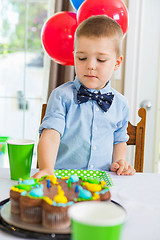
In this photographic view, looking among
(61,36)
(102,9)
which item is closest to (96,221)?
(102,9)

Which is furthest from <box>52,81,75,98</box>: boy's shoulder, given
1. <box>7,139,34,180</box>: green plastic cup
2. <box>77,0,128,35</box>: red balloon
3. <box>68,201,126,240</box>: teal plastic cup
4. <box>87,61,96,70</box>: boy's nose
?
<box>68,201,126,240</box>: teal plastic cup

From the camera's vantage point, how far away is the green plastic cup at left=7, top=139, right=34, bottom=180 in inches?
38.7

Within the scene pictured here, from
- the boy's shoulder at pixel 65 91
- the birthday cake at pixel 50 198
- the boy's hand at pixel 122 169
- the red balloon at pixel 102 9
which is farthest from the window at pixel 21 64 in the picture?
the birthday cake at pixel 50 198

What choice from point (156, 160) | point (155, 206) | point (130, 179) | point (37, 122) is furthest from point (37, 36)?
point (155, 206)

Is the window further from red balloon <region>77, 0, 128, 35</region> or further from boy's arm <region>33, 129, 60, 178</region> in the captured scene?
boy's arm <region>33, 129, 60, 178</region>

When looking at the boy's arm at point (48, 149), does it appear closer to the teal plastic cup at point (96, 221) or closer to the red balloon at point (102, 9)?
the teal plastic cup at point (96, 221)

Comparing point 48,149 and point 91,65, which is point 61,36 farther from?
point 48,149

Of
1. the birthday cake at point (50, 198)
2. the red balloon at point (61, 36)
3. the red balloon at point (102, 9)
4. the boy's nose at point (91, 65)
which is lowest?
the birthday cake at point (50, 198)

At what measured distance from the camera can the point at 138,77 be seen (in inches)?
99.3

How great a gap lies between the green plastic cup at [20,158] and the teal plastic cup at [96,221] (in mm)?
564

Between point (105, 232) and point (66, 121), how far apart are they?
2.79ft

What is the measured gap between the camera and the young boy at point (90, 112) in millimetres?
1148

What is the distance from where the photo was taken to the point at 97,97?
126 centimetres

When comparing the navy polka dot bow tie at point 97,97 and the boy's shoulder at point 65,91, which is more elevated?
the boy's shoulder at point 65,91
